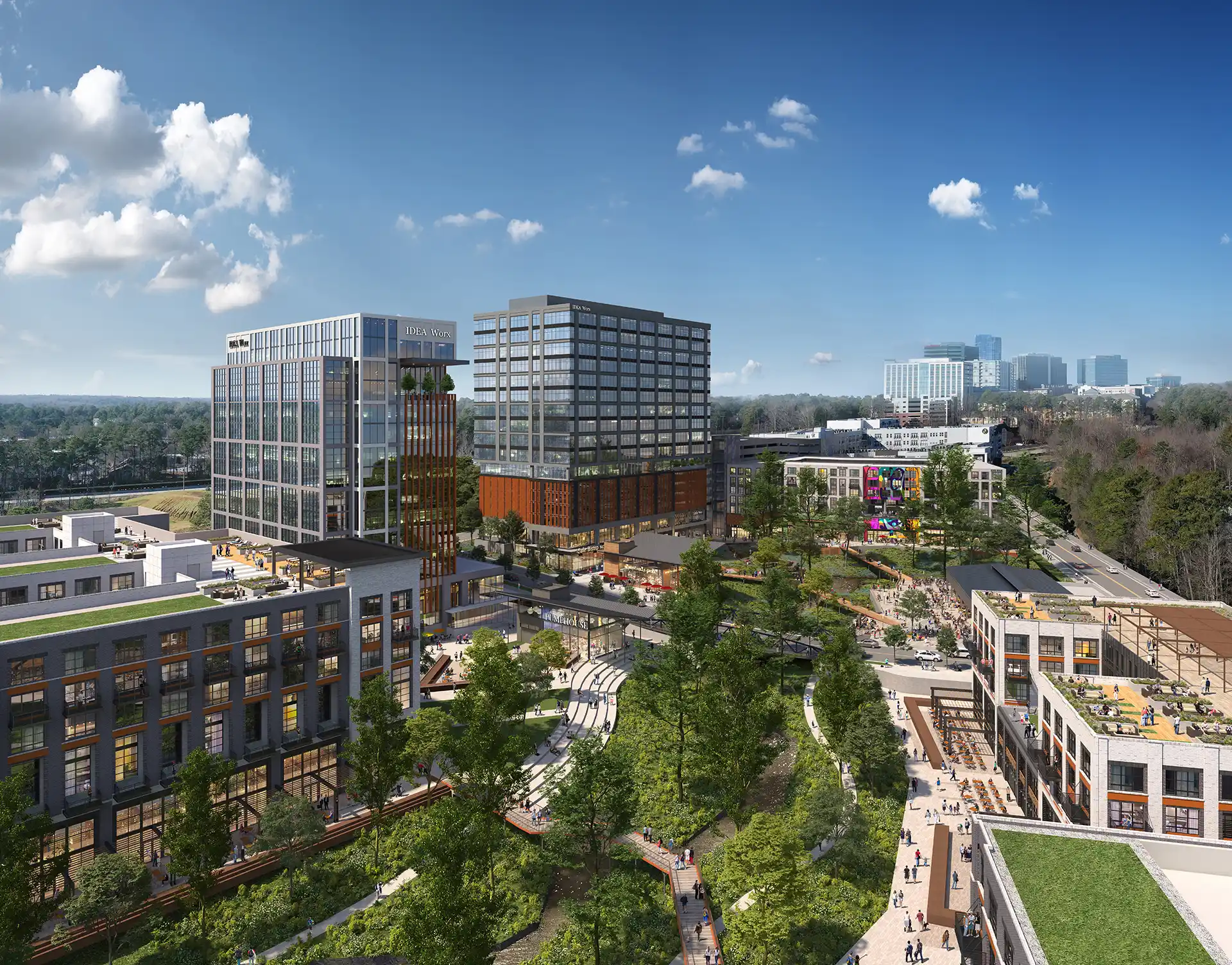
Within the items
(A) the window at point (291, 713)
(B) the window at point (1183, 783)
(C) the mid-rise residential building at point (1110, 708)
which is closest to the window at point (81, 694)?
(A) the window at point (291, 713)

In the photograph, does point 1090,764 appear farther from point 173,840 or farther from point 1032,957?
point 173,840

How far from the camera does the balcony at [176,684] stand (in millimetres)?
44844

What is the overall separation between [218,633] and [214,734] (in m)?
6.27

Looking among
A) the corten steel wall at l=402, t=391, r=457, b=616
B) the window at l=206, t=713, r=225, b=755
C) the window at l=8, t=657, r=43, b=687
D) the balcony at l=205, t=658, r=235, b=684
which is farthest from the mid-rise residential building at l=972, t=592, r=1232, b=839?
the corten steel wall at l=402, t=391, r=457, b=616

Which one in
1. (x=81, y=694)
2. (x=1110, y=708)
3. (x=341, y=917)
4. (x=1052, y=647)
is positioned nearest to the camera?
(x=341, y=917)

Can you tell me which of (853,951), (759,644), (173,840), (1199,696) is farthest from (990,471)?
(173,840)

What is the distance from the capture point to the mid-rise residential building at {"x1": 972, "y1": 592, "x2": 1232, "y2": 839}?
39750 mm

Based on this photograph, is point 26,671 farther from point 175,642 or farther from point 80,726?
point 175,642

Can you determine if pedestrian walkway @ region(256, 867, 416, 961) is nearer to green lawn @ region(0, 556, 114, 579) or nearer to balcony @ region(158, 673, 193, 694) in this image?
balcony @ region(158, 673, 193, 694)

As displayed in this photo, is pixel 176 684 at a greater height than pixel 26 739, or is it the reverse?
pixel 176 684

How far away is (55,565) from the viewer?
196 ft

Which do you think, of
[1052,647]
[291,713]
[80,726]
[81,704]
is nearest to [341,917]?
[291,713]

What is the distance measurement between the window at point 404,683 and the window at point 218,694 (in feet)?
42.6

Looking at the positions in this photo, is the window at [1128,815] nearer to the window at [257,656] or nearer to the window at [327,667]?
the window at [327,667]
